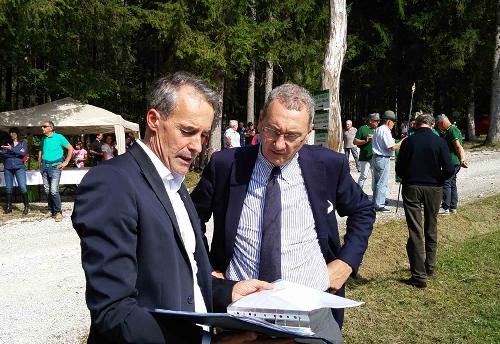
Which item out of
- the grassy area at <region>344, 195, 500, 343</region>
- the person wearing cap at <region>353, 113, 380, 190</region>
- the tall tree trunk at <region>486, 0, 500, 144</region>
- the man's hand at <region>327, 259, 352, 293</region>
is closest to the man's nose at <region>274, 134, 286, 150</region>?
the man's hand at <region>327, 259, 352, 293</region>

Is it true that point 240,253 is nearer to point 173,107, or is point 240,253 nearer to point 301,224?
point 301,224

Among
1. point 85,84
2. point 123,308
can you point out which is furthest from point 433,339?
point 85,84

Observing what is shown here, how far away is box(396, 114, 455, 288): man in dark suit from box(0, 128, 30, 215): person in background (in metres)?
8.81

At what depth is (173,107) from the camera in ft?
5.95

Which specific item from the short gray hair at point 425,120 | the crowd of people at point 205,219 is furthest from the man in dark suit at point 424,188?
the crowd of people at point 205,219

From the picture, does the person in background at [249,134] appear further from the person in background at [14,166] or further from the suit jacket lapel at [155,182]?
the suit jacket lapel at [155,182]

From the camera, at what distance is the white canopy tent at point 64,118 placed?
14439mm

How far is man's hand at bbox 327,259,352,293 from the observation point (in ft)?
8.65

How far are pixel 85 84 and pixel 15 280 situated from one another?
38.1 ft

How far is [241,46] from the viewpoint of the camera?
16562 millimetres

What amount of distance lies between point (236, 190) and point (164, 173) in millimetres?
899

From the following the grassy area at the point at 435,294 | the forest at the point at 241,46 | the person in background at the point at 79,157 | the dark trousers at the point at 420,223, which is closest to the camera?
the grassy area at the point at 435,294

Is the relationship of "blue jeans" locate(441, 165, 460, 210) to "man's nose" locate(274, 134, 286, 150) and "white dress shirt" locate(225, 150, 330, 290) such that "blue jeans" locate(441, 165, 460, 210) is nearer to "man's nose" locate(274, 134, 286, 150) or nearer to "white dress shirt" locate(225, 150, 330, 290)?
"white dress shirt" locate(225, 150, 330, 290)

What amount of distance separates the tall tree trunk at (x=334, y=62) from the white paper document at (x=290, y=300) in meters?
7.82
